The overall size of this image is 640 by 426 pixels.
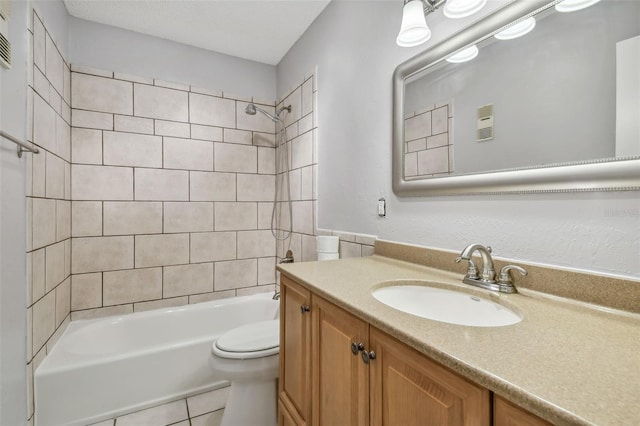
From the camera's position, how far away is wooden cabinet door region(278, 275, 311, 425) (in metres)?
1.08

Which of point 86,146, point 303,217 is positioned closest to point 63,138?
point 86,146

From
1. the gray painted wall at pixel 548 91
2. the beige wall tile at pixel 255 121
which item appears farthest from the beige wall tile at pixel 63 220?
the gray painted wall at pixel 548 91

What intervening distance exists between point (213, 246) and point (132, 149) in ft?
3.21

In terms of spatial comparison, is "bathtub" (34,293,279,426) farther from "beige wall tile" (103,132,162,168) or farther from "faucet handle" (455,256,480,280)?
"faucet handle" (455,256,480,280)

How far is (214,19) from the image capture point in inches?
82.6

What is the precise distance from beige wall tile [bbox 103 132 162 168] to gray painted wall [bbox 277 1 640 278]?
125cm

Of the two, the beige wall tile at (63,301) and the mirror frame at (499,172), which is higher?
the mirror frame at (499,172)

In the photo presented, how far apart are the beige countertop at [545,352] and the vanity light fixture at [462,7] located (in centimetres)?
96

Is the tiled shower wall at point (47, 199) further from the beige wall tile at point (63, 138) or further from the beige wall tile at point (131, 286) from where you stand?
the beige wall tile at point (131, 286)

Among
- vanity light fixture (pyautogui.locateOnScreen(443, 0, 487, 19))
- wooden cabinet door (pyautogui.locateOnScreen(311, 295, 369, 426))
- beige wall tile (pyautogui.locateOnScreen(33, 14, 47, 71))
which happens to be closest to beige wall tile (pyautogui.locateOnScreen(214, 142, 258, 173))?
beige wall tile (pyautogui.locateOnScreen(33, 14, 47, 71))

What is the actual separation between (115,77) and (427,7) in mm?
2210

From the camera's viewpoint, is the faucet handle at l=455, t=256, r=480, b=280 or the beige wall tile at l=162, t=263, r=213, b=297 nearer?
the faucet handle at l=455, t=256, r=480, b=280

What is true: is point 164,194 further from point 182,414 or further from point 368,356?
point 368,356

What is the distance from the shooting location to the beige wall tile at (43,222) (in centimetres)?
144
